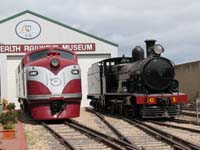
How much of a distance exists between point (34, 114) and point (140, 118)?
13.9 feet

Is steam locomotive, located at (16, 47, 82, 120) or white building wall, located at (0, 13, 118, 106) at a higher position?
white building wall, located at (0, 13, 118, 106)

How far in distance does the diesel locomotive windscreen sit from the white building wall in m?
15.6

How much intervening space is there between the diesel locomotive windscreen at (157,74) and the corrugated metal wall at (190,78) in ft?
32.2

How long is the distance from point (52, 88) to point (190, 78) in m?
14.0

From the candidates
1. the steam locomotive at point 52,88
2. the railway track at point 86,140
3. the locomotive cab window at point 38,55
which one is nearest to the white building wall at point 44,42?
the locomotive cab window at point 38,55

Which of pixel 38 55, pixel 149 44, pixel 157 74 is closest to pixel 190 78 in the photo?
pixel 149 44

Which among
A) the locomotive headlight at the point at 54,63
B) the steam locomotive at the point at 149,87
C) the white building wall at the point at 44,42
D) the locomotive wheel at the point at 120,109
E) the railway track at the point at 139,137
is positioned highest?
the white building wall at the point at 44,42

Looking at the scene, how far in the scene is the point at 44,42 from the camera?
111ft

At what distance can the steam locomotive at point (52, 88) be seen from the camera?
18.2 metres

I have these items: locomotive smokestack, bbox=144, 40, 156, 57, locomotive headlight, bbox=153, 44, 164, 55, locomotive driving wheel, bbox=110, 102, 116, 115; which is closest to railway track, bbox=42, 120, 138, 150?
locomotive headlight, bbox=153, 44, 164, 55

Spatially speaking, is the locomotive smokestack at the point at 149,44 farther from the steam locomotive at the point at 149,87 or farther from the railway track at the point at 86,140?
the railway track at the point at 86,140

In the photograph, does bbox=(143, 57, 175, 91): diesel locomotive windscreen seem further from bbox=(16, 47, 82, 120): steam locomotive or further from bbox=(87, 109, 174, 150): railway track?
bbox=(16, 47, 82, 120): steam locomotive

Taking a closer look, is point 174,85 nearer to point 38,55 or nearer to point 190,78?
point 38,55

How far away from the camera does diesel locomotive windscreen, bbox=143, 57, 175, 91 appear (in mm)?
18859
